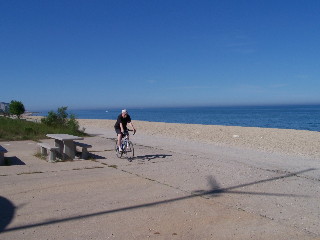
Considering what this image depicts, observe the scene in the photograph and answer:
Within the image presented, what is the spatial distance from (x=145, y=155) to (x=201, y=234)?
23.2 ft

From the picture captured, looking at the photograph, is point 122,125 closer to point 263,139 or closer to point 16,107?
point 263,139

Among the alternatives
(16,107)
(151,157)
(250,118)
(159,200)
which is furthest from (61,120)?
(250,118)

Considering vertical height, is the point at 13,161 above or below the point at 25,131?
below

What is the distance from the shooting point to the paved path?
462 centimetres

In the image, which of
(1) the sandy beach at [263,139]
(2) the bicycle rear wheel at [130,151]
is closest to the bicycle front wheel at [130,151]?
(2) the bicycle rear wheel at [130,151]

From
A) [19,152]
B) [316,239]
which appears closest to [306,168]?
[316,239]

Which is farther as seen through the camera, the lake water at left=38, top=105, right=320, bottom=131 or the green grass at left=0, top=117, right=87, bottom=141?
the lake water at left=38, top=105, right=320, bottom=131

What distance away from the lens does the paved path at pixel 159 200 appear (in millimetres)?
4625

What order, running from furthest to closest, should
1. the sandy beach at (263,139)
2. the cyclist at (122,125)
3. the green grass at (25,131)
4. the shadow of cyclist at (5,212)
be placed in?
the green grass at (25,131)
the sandy beach at (263,139)
the cyclist at (122,125)
the shadow of cyclist at (5,212)

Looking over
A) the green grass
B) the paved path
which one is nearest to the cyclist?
the paved path

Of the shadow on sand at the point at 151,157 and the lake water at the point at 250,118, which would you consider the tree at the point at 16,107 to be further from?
the shadow on sand at the point at 151,157

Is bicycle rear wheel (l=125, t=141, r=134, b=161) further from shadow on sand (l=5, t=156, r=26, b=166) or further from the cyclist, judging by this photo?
shadow on sand (l=5, t=156, r=26, b=166)

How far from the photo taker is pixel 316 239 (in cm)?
439

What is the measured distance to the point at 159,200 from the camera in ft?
19.7
